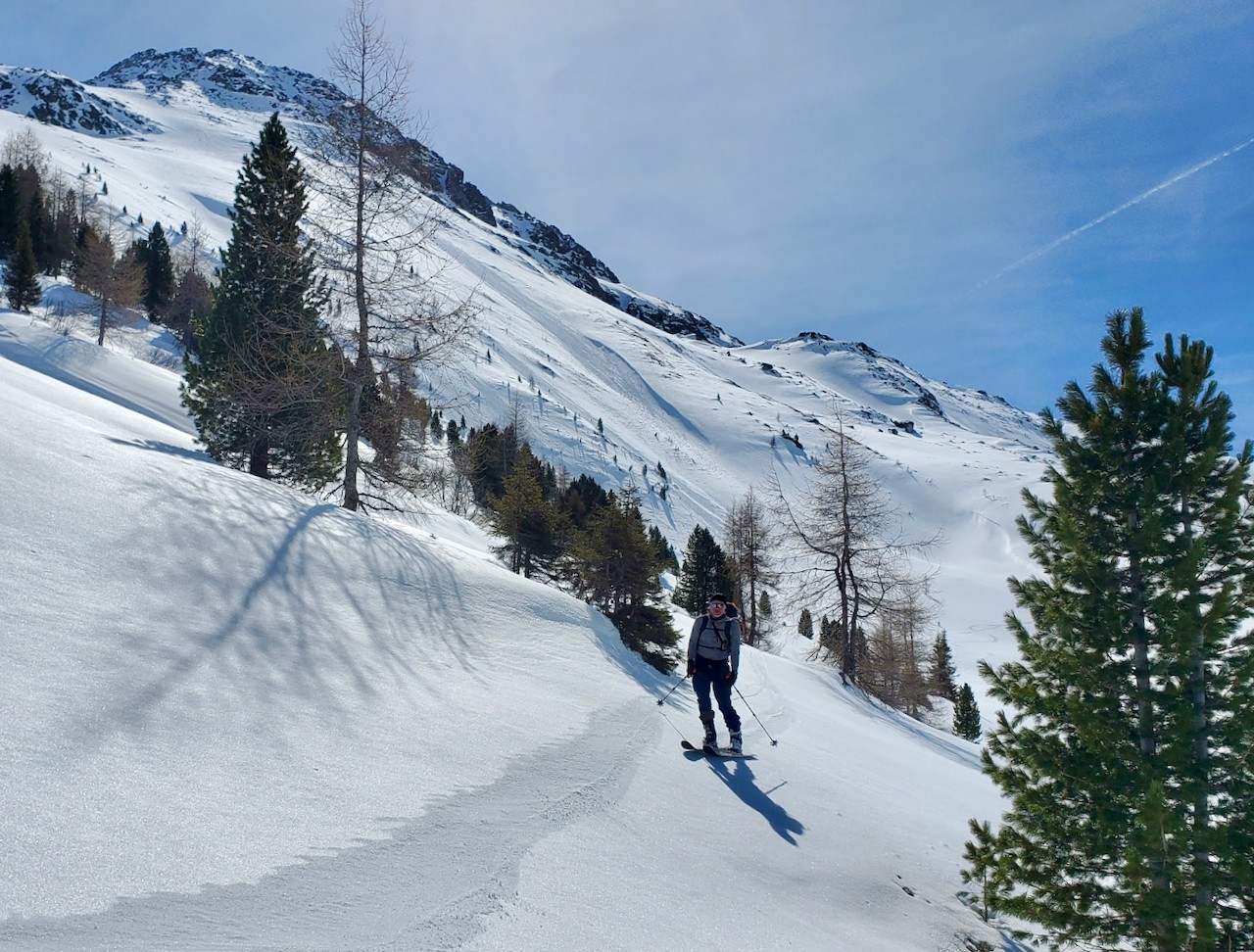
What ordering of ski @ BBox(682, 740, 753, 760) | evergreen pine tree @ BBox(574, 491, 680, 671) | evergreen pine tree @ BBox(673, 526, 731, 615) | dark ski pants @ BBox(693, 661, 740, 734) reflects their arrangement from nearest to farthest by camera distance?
ski @ BBox(682, 740, 753, 760) < dark ski pants @ BBox(693, 661, 740, 734) < evergreen pine tree @ BBox(574, 491, 680, 671) < evergreen pine tree @ BBox(673, 526, 731, 615)

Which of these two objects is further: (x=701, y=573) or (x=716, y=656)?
(x=701, y=573)

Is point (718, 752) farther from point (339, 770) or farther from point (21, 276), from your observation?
point (21, 276)

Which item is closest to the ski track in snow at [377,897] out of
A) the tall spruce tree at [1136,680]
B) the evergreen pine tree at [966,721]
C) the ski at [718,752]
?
the ski at [718,752]

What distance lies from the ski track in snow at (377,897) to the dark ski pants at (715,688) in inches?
124

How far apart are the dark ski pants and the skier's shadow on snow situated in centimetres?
47

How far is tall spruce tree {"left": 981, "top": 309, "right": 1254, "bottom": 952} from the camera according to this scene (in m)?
5.38

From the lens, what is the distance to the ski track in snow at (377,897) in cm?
258

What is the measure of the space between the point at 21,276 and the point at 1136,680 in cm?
5142

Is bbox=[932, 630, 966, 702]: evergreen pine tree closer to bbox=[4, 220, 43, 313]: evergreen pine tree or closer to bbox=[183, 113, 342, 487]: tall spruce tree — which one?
bbox=[183, 113, 342, 487]: tall spruce tree

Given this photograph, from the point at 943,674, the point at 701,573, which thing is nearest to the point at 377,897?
the point at 701,573

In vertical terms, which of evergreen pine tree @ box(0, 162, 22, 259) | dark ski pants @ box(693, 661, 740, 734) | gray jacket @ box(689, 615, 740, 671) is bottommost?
dark ski pants @ box(693, 661, 740, 734)

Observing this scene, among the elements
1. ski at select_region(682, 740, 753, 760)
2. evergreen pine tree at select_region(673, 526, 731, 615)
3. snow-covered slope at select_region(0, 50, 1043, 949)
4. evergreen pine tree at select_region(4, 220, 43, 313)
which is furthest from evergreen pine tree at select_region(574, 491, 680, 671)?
evergreen pine tree at select_region(4, 220, 43, 313)

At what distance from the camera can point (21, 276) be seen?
125ft

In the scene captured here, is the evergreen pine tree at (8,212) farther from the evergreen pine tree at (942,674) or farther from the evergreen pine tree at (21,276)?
the evergreen pine tree at (942,674)
